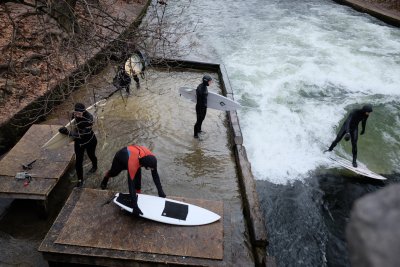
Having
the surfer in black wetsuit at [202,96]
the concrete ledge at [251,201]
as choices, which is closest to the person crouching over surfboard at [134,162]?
the concrete ledge at [251,201]

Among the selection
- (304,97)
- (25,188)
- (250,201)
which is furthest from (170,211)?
(304,97)

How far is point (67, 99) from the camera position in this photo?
10.7 meters

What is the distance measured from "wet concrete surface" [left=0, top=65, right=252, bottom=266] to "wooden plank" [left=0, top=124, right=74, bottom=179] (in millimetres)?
596

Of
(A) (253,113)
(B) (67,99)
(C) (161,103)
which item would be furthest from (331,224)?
(B) (67,99)

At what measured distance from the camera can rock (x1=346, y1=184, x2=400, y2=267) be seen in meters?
1.00

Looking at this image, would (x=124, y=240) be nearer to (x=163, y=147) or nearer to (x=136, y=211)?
(x=136, y=211)

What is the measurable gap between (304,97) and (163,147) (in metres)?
6.68

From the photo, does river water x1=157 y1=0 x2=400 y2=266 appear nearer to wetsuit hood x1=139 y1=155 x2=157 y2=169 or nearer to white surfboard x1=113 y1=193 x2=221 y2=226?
white surfboard x1=113 y1=193 x2=221 y2=226

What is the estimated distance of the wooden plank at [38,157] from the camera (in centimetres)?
693

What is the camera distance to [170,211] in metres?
6.20

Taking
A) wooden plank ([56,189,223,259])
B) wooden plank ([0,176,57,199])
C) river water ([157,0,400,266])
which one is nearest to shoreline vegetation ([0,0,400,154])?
wooden plank ([0,176,57,199])

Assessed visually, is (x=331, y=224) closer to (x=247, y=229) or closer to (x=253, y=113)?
(x=247, y=229)

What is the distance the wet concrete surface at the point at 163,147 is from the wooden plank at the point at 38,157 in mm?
596

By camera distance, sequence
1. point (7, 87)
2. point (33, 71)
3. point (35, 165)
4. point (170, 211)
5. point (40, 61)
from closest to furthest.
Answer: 1. point (170, 211)
2. point (35, 165)
3. point (7, 87)
4. point (33, 71)
5. point (40, 61)
